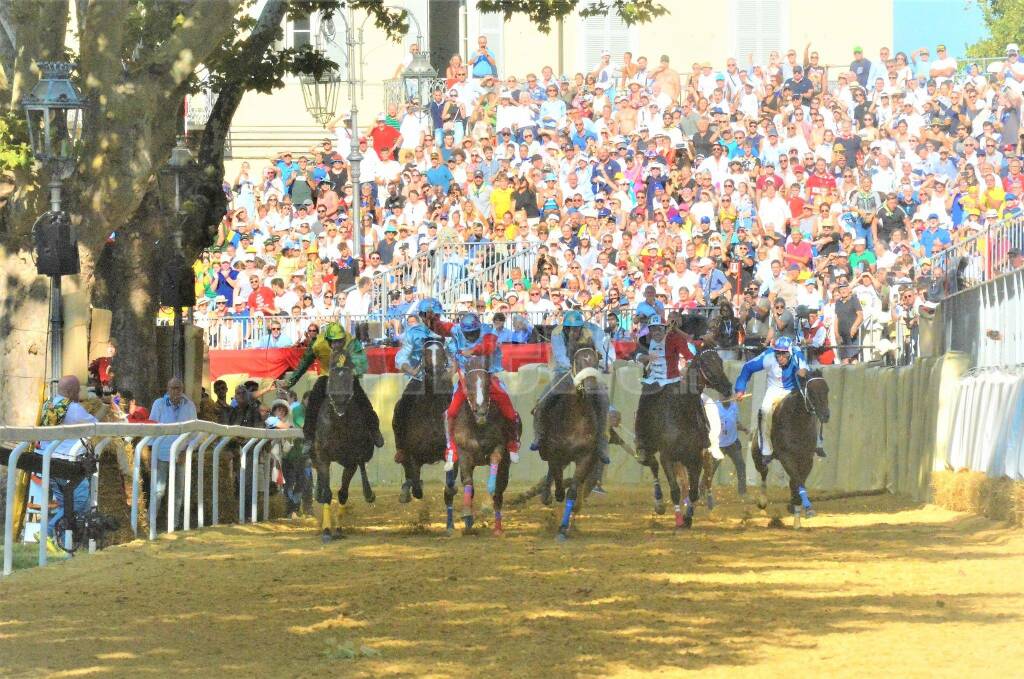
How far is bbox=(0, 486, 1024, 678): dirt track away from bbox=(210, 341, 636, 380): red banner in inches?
351

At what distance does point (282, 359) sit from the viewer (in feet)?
84.9

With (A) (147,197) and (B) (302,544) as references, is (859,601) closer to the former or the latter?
(B) (302,544)

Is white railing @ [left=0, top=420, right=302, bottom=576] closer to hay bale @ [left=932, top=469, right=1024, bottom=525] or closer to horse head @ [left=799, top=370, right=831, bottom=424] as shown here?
horse head @ [left=799, top=370, right=831, bottom=424]

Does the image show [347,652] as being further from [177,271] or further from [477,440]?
[177,271]

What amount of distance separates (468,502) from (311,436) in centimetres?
157

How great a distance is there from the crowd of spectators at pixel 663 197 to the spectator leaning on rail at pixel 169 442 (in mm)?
6673

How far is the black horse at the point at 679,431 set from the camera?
683 inches

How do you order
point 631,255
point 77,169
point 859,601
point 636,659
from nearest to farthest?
point 636,659, point 859,601, point 77,169, point 631,255

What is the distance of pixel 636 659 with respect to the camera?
8766 mm

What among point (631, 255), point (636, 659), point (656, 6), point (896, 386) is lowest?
point (636, 659)

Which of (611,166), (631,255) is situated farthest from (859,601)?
(611,166)

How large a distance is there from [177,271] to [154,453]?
5.43 m

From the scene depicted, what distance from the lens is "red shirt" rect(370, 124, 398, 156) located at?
1215 inches

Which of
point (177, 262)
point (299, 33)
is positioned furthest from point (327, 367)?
point (299, 33)
